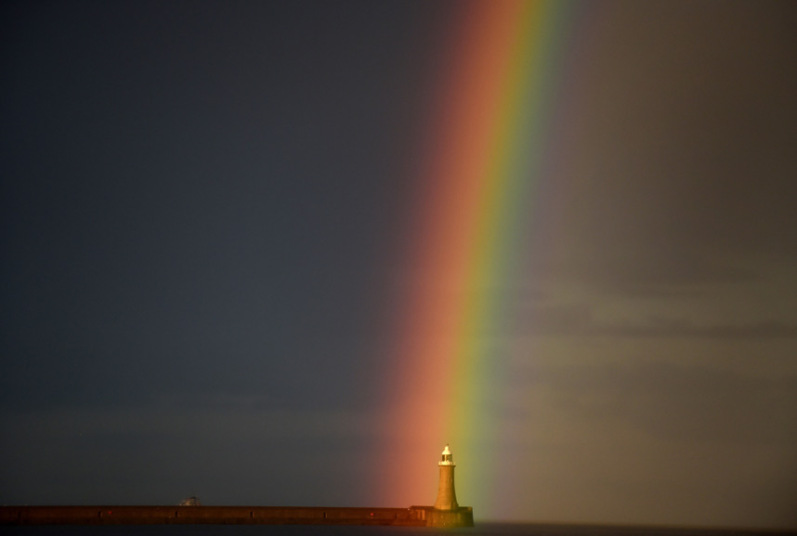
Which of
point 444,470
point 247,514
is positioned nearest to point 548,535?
point 247,514

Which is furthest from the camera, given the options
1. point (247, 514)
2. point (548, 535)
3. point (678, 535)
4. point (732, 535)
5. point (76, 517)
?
point (678, 535)

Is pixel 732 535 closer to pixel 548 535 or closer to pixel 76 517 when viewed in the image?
pixel 548 535

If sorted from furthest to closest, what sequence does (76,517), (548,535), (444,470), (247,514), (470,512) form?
(548,535) < (247,514) < (76,517) < (470,512) < (444,470)

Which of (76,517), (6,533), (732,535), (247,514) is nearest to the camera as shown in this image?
(6,533)

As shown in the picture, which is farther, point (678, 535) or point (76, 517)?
point (678, 535)

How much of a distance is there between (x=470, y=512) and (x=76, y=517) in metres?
42.8

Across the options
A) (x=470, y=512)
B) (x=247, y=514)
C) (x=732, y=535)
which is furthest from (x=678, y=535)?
(x=470, y=512)

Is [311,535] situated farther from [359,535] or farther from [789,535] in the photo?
[789,535]

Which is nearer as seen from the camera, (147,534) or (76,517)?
(147,534)

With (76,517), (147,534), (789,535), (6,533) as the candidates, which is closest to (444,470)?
(147,534)

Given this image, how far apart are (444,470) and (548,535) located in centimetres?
7323

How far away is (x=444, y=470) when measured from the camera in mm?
83562

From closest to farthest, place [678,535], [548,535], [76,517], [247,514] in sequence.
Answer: [76,517] → [247,514] → [548,535] → [678,535]

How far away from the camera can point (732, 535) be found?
563 ft
